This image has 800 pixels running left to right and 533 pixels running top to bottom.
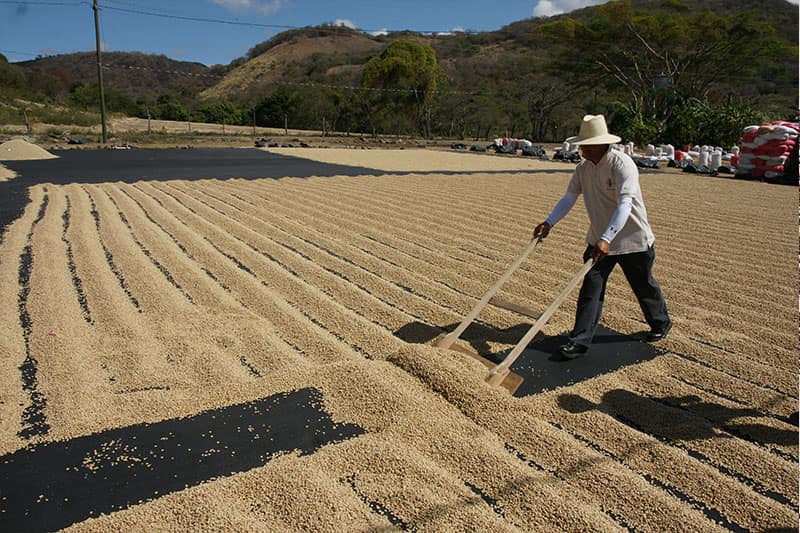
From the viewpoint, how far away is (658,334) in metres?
3.49

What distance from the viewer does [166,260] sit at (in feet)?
16.4

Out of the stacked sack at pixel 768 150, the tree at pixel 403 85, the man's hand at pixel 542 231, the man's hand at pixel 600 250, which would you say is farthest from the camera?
the tree at pixel 403 85

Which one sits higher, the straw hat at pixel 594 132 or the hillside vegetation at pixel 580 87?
the hillside vegetation at pixel 580 87

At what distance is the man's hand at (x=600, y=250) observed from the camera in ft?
9.64

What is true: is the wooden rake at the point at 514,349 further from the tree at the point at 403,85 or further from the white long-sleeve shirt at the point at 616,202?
the tree at the point at 403,85

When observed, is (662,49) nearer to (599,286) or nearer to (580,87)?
(580,87)

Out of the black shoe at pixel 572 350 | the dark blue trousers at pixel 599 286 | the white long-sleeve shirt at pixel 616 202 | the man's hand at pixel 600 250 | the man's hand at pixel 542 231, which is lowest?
the black shoe at pixel 572 350

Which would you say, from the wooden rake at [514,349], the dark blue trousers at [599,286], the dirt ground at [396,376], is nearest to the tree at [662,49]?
the dirt ground at [396,376]

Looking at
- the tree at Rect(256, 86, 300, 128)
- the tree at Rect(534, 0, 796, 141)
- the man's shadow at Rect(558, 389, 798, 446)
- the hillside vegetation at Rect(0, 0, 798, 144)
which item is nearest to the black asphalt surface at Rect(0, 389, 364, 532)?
the man's shadow at Rect(558, 389, 798, 446)

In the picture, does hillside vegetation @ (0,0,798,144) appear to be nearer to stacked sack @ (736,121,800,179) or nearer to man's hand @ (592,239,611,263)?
stacked sack @ (736,121,800,179)

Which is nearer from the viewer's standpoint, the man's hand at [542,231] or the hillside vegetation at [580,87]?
the man's hand at [542,231]

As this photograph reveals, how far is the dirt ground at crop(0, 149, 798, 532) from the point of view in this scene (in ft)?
6.69

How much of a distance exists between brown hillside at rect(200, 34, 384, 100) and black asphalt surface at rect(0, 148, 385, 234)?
5526 cm

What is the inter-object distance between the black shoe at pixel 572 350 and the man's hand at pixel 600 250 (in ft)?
1.71
